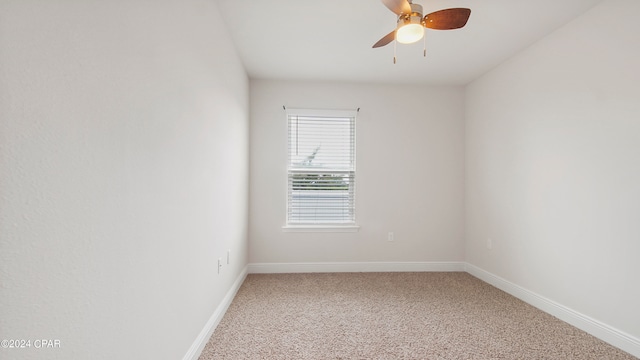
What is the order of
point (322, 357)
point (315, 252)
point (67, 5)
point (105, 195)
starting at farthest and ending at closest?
point (315, 252) → point (322, 357) → point (105, 195) → point (67, 5)

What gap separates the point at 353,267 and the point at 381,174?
4.16 feet

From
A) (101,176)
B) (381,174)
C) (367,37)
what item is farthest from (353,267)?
(101,176)

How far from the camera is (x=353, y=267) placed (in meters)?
3.46

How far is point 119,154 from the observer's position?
0.94 m

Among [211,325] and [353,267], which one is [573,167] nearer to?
[353,267]

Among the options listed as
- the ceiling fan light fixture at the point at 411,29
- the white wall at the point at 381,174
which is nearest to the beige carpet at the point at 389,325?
the white wall at the point at 381,174

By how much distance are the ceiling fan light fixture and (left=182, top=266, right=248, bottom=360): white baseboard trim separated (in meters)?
2.42

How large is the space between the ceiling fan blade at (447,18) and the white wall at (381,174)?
1.70 m

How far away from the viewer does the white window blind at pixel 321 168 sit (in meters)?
3.46

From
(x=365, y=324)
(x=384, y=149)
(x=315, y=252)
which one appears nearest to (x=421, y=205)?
(x=384, y=149)

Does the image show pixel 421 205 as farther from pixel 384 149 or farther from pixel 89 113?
pixel 89 113

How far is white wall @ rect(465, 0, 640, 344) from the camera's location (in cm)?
183

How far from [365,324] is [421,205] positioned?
190cm

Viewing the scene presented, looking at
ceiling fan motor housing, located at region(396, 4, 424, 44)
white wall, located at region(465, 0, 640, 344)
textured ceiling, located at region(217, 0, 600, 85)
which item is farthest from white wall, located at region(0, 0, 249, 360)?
white wall, located at region(465, 0, 640, 344)
